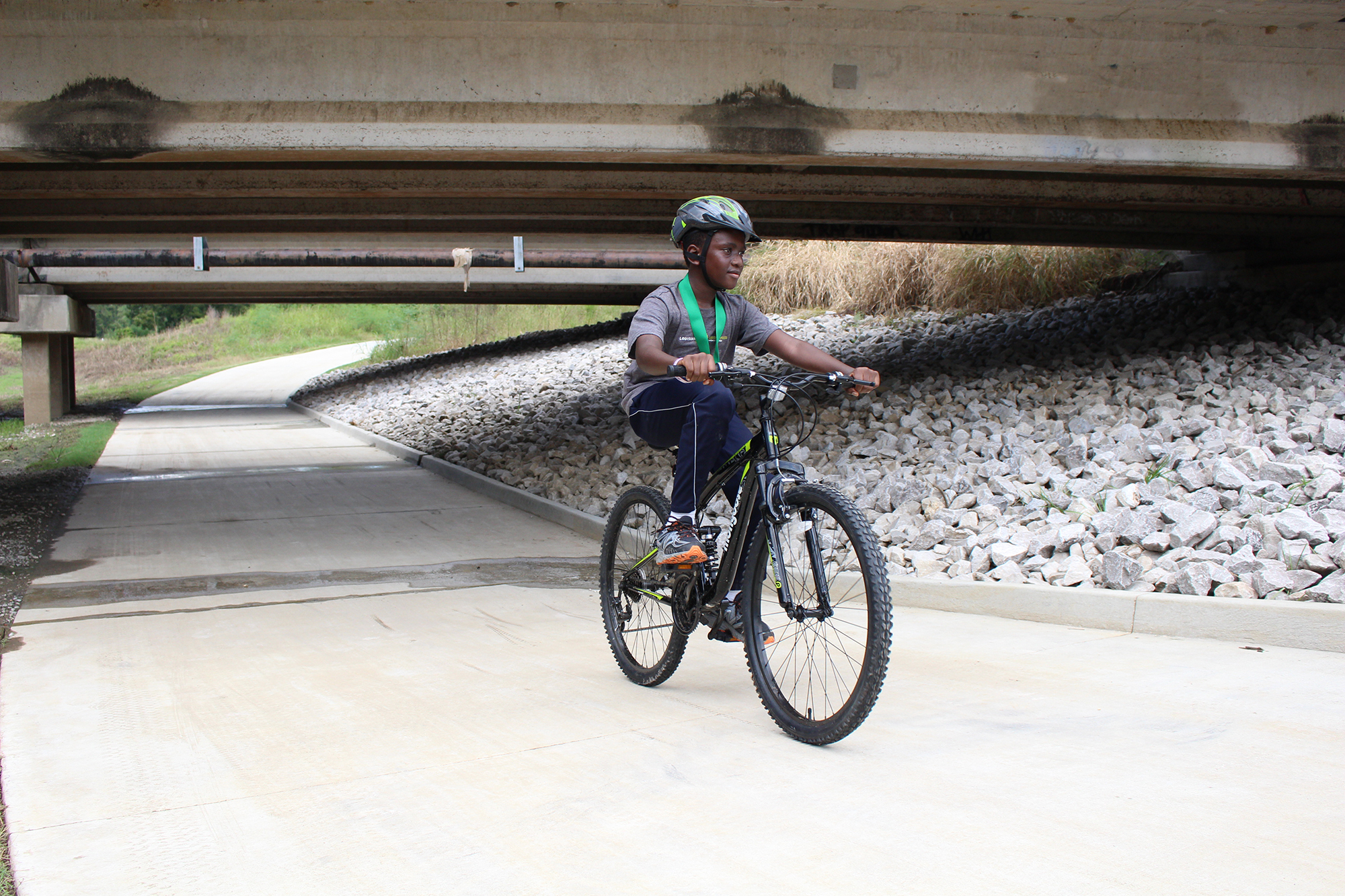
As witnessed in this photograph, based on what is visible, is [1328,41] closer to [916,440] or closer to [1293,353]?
[1293,353]

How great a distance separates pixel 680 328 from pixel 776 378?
2.02ft

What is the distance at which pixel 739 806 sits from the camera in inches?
120

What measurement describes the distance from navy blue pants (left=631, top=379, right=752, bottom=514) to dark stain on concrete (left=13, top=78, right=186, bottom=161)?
4.87m

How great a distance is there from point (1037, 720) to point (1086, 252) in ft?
38.2

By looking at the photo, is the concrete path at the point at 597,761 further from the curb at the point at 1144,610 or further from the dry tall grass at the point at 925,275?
the dry tall grass at the point at 925,275

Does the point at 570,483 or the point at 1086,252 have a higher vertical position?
the point at 1086,252

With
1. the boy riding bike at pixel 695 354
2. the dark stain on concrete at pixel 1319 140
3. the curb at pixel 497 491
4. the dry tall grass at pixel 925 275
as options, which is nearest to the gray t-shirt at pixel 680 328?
the boy riding bike at pixel 695 354

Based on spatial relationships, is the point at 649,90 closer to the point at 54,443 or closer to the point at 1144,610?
the point at 1144,610

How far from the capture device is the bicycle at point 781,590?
11.2ft

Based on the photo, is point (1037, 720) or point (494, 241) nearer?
point (1037, 720)

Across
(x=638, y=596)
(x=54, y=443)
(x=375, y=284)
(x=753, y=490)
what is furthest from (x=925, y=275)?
(x=54, y=443)

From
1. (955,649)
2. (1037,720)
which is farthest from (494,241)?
(1037,720)

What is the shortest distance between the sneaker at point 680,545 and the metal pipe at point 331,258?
38.9 ft

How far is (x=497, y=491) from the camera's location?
10.1 metres
